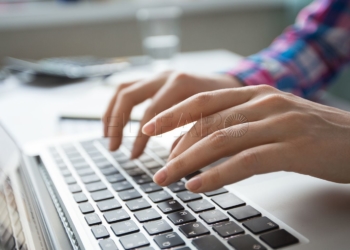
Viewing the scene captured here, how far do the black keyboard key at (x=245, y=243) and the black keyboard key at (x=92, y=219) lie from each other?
0.40 feet

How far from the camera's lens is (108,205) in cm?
41

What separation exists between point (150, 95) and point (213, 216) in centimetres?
31

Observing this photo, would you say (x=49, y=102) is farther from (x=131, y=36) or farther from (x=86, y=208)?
(x=131, y=36)

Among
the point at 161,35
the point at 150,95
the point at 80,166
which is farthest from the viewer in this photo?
the point at 161,35

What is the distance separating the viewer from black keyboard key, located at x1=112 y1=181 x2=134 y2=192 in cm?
45

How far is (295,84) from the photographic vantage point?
2.97 ft

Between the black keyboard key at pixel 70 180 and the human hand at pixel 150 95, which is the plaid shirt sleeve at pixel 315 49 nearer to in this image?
the human hand at pixel 150 95

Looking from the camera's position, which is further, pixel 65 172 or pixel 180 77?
pixel 180 77

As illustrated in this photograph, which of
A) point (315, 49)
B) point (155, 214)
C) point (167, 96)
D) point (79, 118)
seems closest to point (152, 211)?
point (155, 214)

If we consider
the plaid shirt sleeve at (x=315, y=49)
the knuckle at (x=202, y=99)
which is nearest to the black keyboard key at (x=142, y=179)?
the knuckle at (x=202, y=99)

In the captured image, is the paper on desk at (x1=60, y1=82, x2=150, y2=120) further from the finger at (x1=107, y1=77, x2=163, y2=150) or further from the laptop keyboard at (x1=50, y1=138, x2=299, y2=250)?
the laptop keyboard at (x1=50, y1=138, x2=299, y2=250)

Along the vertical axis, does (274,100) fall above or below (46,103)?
above

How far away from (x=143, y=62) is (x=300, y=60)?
0.43 meters

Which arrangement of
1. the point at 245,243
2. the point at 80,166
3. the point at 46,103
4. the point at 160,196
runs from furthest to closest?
the point at 46,103, the point at 80,166, the point at 160,196, the point at 245,243
